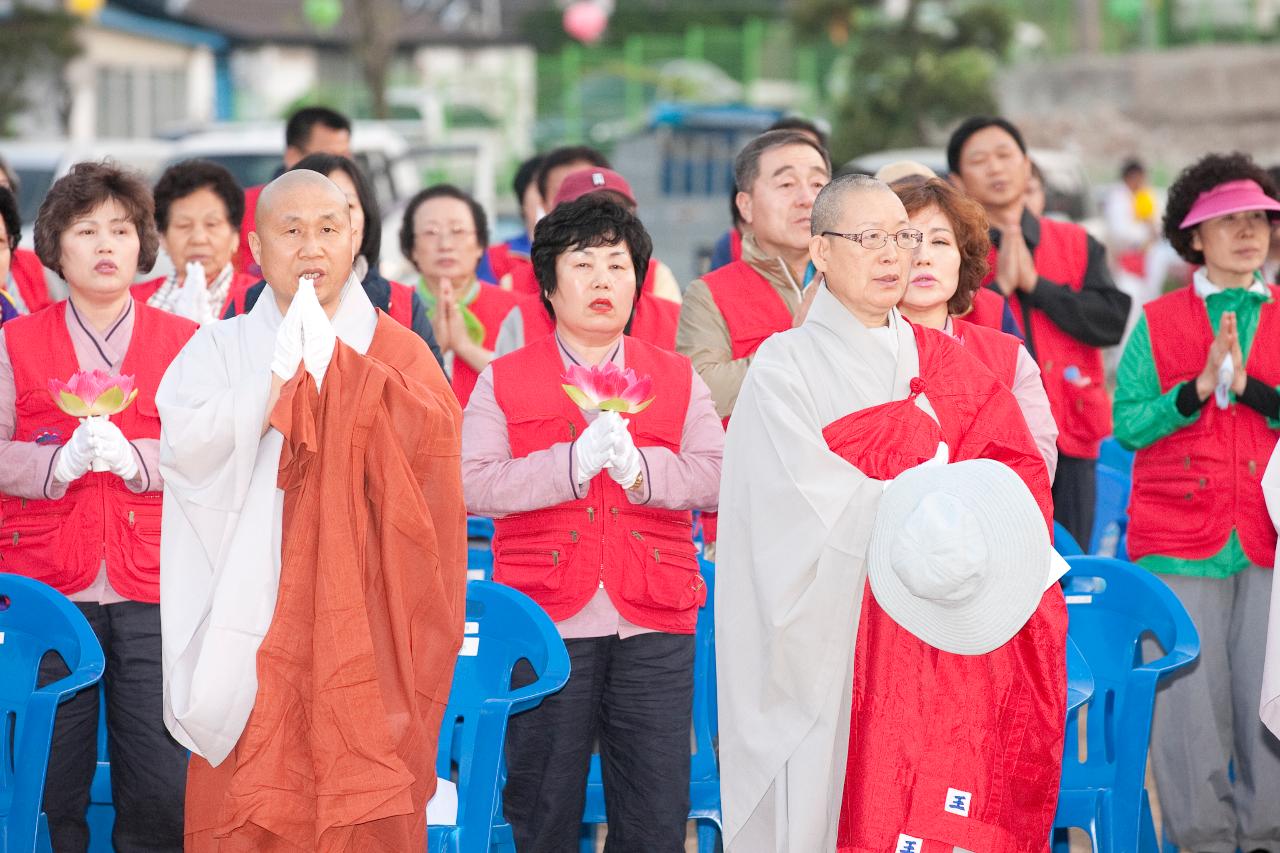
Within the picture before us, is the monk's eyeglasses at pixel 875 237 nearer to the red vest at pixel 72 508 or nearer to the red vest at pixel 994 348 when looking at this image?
the red vest at pixel 994 348

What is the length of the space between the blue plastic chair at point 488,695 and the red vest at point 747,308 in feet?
4.03

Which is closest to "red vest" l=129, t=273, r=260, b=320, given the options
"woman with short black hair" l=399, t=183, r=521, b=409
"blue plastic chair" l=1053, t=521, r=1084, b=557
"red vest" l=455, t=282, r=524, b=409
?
"woman with short black hair" l=399, t=183, r=521, b=409

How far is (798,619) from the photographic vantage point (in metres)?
3.47

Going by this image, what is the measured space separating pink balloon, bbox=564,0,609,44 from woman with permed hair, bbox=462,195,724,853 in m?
25.0

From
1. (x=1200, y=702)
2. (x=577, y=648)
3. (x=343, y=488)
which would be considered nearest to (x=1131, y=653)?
(x=1200, y=702)

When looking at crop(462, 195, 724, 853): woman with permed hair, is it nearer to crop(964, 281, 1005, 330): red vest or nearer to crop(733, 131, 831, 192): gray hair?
crop(733, 131, 831, 192): gray hair

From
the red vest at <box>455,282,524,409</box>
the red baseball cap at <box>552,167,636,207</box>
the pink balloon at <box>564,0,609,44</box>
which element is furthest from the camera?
the pink balloon at <box>564,0,609,44</box>

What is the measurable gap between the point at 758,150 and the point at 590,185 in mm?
562

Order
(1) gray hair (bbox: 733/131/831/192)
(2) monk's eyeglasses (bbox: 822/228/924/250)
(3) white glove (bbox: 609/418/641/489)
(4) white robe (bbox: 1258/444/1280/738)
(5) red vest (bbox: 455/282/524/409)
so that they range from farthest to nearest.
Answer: (5) red vest (bbox: 455/282/524/409) → (1) gray hair (bbox: 733/131/831/192) → (4) white robe (bbox: 1258/444/1280/738) → (3) white glove (bbox: 609/418/641/489) → (2) monk's eyeglasses (bbox: 822/228/924/250)

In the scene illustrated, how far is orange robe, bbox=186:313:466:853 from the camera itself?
3.45 meters

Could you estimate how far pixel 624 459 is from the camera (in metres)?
3.73

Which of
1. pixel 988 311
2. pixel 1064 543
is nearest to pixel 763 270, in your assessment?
pixel 988 311

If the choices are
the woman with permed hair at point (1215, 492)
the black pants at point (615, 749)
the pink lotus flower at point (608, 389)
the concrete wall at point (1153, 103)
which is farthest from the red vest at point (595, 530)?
the concrete wall at point (1153, 103)

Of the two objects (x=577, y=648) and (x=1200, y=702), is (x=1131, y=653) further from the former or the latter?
(x=577, y=648)
